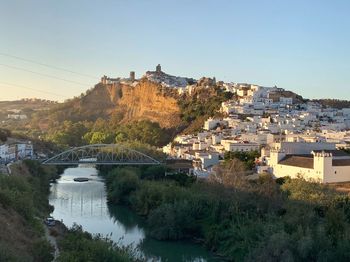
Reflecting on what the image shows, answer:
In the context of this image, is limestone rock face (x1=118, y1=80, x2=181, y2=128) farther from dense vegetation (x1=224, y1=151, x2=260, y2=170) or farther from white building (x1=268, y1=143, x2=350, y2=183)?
white building (x1=268, y1=143, x2=350, y2=183)

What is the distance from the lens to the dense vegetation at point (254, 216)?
58.7ft

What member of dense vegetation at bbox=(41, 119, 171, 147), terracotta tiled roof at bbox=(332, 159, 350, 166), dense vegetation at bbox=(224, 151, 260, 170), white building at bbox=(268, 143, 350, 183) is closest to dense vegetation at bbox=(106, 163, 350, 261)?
white building at bbox=(268, 143, 350, 183)

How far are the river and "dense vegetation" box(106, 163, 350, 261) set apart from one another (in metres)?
0.66

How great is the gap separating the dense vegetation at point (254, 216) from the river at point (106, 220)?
2.15 ft

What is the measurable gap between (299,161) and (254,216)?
820 cm

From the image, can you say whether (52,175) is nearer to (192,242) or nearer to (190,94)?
(192,242)

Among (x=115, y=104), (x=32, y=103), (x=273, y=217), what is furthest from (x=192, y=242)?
(x=32, y=103)

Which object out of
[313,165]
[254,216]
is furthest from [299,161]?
[254,216]

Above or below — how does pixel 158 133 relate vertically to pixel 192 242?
above

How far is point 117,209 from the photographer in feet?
104

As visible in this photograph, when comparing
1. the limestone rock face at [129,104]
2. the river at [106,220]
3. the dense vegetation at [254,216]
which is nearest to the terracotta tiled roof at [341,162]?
the dense vegetation at [254,216]

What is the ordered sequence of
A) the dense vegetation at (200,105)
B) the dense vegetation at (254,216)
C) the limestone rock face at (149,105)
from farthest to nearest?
the limestone rock face at (149,105) → the dense vegetation at (200,105) → the dense vegetation at (254,216)

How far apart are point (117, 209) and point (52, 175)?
13.1m

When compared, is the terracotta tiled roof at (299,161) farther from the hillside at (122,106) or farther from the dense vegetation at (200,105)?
the hillside at (122,106)
